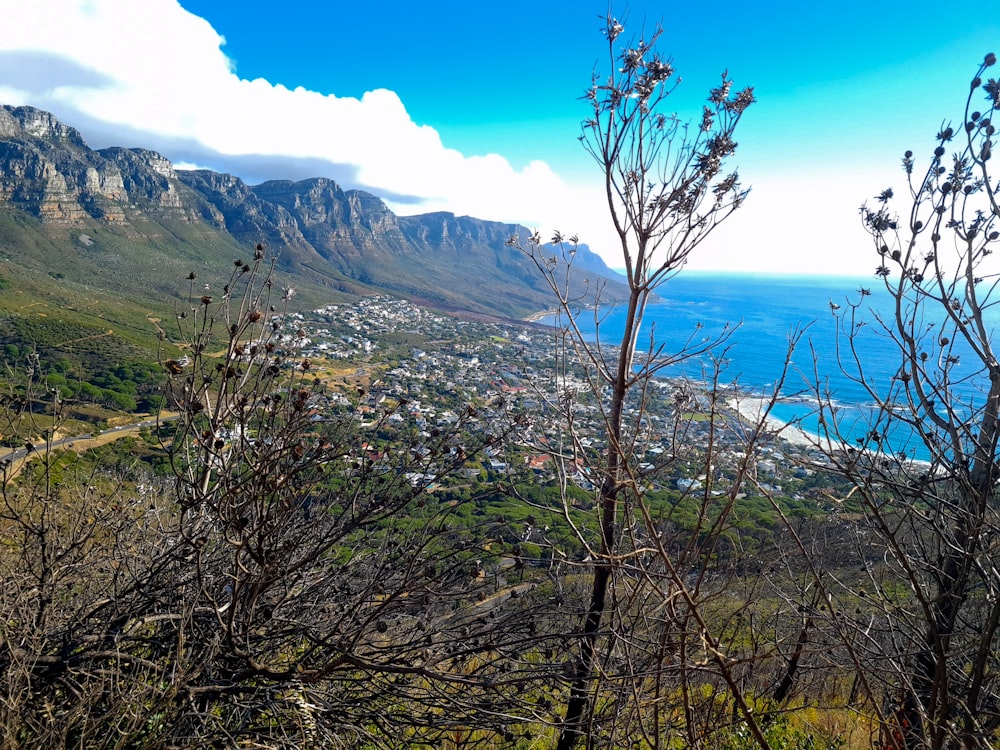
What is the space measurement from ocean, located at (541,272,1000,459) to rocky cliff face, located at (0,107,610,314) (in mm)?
37408

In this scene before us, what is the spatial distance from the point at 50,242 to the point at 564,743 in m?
79.8

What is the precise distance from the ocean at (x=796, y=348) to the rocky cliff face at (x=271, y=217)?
37408mm

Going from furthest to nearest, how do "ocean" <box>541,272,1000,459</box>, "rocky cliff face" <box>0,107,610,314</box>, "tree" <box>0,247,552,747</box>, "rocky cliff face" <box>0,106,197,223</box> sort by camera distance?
"rocky cliff face" <box>0,107,610,314</box>
"rocky cliff face" <box>0,106,197,223</box>
"ocean" <box>541,272,1000,459</box>
"tree" <box>0,247,552,747</box>

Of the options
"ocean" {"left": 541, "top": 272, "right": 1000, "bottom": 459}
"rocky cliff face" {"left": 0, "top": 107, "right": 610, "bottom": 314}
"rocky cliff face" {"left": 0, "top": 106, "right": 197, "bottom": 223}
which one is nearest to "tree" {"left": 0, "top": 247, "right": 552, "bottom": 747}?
"ocean" {"left": 541, "top": 272, "right": 1000, "bottom": 459}

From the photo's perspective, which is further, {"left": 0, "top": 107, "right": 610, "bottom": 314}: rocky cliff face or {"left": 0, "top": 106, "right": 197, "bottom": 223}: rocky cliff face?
{"left": 0, "top": 107, "right": 610, "bottom": 314}: rocky cliff face

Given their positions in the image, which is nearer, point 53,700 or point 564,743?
point 53,700

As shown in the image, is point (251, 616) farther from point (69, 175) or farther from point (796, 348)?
point (69, 175)

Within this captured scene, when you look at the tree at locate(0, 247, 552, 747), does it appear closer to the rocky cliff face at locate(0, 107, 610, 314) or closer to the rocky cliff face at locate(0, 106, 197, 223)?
the rocky cliff face at locate(0, 107, 610, 314)

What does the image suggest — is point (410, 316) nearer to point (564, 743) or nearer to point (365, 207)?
point (564, 743)

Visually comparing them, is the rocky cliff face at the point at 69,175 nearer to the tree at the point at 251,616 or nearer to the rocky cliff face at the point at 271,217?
the rocky cliff face at the point at 271,217

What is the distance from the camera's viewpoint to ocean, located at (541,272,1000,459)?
3.38m

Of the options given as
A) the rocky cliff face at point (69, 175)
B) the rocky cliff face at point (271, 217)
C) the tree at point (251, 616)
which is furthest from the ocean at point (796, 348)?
the rocky cliff face at point (69, 175)

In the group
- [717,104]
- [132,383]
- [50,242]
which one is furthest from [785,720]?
[50,242]

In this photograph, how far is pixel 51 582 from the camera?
9.41 feet
